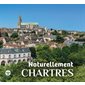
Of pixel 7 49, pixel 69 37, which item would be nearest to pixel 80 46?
pixel 69 37

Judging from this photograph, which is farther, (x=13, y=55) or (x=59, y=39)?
(x=59, y=39)

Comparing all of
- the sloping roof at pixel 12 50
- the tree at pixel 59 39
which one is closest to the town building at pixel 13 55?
the sloping roof at pixel 12 50

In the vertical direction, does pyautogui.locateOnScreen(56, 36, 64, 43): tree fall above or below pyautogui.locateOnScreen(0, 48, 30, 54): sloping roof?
above

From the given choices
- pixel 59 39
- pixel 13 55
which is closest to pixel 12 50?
pixel 13 55

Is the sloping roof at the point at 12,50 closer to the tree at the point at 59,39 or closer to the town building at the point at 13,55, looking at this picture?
the town building at the point at 13,55

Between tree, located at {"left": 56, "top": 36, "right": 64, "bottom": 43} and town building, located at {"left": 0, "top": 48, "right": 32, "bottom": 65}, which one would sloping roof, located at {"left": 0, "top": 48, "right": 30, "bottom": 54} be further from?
tree, located at {"left": 56, "top": 36, "right": 64, "bottom": 43}

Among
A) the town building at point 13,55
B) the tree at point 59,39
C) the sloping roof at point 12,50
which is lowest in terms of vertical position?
the town building at point 13,55

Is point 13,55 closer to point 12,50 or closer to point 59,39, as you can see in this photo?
point 12,50

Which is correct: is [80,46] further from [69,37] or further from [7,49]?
[7,49]

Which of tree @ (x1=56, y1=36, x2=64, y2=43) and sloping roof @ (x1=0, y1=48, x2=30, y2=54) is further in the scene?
tree @ (x1=56, y1=36, x2=64, y2=43)

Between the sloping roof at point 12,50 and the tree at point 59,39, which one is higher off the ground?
the tree at point 59,39

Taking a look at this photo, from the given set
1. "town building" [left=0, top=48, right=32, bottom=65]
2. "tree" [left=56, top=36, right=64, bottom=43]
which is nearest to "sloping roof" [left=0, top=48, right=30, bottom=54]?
"town building" [left=0, top=48, right=32, bottom=65]
